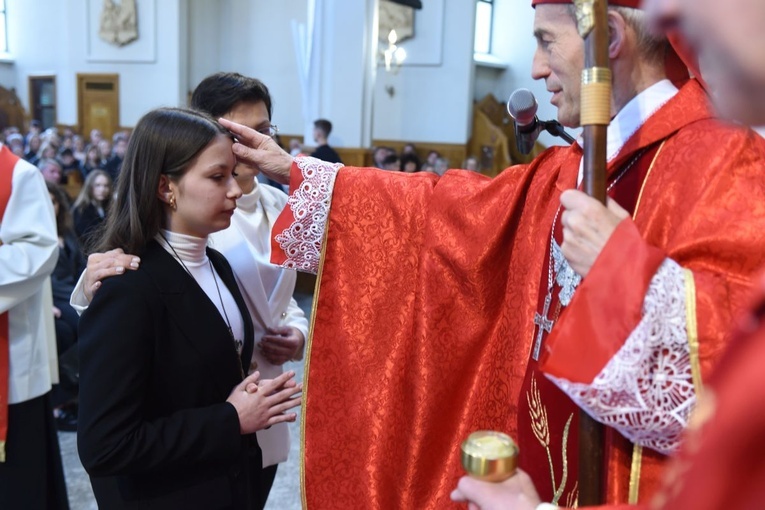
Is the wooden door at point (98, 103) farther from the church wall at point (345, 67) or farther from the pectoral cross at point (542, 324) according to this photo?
the pectoral cross at point (542, 324)

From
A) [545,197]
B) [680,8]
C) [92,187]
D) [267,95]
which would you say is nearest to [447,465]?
[545,197]

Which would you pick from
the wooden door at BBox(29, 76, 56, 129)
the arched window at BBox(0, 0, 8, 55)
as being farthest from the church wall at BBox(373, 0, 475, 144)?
the arched window at BBox(0, 0, 8, 55)

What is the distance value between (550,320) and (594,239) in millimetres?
437

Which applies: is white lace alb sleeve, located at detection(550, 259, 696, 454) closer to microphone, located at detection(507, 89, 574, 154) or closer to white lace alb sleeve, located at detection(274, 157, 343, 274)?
microphone, located at detection(507, 89, 574, 154)

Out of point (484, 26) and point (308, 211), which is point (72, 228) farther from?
point (484, 26)

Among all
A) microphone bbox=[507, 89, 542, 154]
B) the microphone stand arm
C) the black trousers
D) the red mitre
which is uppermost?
the red mitre

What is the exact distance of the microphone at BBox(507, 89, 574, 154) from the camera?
1804 millimetres

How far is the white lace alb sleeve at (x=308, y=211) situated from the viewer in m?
1.92

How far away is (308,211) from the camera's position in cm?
192

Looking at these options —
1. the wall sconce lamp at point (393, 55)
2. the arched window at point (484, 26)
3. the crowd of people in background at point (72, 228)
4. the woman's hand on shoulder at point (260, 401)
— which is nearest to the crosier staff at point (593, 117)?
the woman's hand on shoulder at point (260, 401)

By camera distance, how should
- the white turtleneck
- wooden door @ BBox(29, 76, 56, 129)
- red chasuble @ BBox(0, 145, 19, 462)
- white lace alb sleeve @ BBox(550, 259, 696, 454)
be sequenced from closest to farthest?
white lace alb sleeve @ BBox(550, 259, 696, 454)
the white turtleneck
red chasuble @ BBox(0, 145, 19, 462)
wooden door @ BBox(29, 76, 56, 129)

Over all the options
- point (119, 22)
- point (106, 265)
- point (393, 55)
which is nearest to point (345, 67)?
point (393, 55)

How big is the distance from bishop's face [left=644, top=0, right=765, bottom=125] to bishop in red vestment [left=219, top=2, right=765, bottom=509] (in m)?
0.51

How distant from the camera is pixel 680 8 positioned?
598 mm
